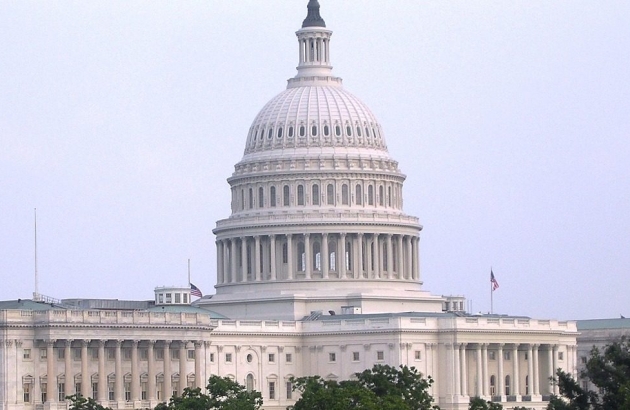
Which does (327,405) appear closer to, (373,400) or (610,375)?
(373,400)

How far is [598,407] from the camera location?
182125 millimetres

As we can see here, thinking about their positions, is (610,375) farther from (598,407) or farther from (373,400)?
(373,400)

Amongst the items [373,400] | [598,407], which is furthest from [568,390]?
[373,400]

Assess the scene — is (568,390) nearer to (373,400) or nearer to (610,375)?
(610,375)

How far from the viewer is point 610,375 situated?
604 feet

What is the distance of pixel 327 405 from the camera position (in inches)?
7726

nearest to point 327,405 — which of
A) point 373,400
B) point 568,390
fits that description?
point 373,400

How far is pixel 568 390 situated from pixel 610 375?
3171mm

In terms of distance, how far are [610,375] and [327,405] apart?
23.7 metres

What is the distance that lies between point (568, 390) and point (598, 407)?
2966 millimetres

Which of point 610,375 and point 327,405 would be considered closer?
point 610,375

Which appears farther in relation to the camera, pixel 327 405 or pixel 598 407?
pixel 327 405

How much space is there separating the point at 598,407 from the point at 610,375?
3031 millimetres

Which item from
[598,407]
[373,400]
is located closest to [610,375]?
[598,407]
